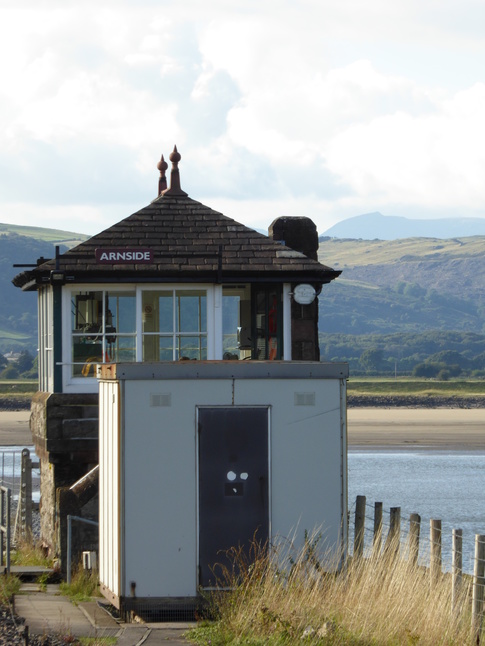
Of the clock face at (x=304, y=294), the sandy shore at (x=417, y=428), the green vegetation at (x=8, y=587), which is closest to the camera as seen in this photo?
the green vegetation at (x=8, y=587)

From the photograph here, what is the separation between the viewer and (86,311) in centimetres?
1748

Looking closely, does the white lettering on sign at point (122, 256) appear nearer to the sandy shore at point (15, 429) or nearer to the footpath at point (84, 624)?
the footpath at point (84, 624)

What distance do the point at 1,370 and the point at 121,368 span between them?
430 ft

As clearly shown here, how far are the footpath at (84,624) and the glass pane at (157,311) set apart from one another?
517 cm

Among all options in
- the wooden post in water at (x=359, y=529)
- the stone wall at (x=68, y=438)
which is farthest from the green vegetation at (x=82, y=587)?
the wooden post in water at (x=359, y=529)

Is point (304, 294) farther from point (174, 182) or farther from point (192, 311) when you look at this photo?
A: point (174, 182)

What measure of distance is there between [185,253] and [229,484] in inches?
268

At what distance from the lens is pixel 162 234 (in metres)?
18.2

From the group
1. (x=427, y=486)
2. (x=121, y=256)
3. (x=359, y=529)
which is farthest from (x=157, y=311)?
(x=427, y=486)

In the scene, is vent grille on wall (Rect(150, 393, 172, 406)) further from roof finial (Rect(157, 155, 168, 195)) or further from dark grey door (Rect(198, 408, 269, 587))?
roof finial (Rect(157, 155, 168, 195))

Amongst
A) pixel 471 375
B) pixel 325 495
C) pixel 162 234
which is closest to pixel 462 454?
pixel 162 234

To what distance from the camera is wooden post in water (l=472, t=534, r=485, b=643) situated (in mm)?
10367

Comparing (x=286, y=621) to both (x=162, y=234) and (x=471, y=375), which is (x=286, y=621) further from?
(x=471, y=375)

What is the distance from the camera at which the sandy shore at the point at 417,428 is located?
53656 mm
